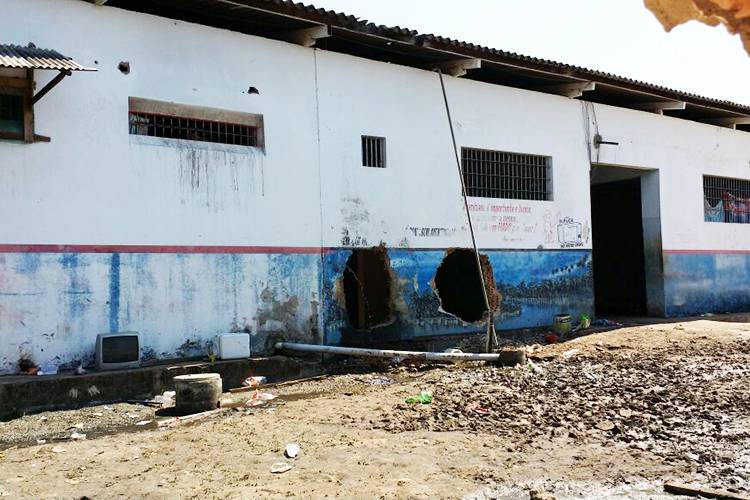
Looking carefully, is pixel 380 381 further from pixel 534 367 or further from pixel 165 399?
pixel 165 399

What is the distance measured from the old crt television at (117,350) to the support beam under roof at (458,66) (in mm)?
7162

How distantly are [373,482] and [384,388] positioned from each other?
393 centimetres

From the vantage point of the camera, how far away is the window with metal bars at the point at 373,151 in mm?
11578

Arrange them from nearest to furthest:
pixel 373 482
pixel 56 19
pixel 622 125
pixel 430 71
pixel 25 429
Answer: pixel 373 482 < pixel 25 429 < pixel 56 19 < pixel 430 71 < pixel 622 125

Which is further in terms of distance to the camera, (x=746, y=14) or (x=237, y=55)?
(x=237, y=55)

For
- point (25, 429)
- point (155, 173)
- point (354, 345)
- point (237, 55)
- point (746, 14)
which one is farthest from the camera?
point (354, 345)

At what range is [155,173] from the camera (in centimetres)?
933

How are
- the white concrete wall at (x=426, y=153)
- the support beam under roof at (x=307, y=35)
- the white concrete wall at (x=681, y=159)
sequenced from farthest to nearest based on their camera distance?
1. the white concrete wall at (x=681, y=159)
2. the white concrete wall at (x=426, y=153)
3. the support beam under roof at (x=307, y=35)

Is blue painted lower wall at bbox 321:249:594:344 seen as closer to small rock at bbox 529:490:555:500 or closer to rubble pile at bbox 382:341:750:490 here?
rubble pile at bbox 382:341:750:490

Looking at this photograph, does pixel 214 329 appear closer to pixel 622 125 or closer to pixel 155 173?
pixel 155 173

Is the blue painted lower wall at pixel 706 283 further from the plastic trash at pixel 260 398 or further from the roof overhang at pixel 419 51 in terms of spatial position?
the plastic trash at pixel 260 398

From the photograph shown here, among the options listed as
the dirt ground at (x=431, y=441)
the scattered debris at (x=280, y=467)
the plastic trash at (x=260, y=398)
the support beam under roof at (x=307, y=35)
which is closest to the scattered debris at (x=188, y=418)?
the dirt ground at (x=431, y=441)

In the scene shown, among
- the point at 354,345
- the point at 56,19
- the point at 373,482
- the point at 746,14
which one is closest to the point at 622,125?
the point at 354,345

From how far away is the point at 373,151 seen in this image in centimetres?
1168
